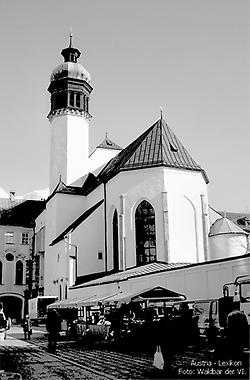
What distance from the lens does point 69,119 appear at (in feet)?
149

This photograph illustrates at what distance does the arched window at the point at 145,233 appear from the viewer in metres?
31.8

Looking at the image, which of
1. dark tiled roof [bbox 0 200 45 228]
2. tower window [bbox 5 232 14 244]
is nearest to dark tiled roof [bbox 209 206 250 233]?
dark tiled roof [bbox 0 200 45 228]

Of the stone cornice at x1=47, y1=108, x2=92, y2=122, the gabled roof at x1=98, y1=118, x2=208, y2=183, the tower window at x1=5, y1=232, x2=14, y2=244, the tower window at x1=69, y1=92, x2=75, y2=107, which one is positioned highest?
the tower window at x1=69, y1=92, x2=75, y2=107

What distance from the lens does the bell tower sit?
149 ft

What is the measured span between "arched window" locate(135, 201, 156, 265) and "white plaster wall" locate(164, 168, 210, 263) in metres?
1.44

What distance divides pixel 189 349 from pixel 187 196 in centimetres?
1827

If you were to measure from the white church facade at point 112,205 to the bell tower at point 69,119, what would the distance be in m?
0.10

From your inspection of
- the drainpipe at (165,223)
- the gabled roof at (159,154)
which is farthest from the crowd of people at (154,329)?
the gabled roof at (159,154)

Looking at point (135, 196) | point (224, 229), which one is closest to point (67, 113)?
point (135, 196)

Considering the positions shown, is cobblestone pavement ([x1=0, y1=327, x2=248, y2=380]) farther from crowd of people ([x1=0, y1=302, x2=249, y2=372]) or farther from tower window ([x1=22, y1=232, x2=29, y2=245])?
tower window ([x1=22, y1=232, x2=29, y2=245])

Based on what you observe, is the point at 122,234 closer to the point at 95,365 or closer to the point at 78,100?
the point at 78,100

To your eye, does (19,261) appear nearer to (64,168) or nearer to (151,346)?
(64,168)

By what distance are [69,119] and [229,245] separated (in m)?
21.2

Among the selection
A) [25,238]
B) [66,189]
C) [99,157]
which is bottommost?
[25,238]
